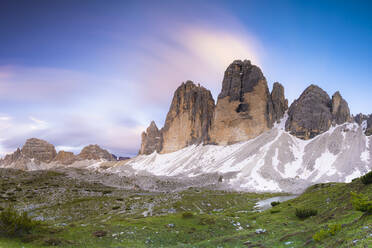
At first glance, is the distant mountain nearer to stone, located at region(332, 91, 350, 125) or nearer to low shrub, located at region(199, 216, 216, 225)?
stone, located at region(332, 91, 350, 125)

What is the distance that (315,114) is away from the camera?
168 m

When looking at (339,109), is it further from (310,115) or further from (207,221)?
(207,221)

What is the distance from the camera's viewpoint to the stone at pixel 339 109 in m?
162

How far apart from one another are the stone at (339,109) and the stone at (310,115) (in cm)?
367

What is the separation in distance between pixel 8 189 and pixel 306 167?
13331 centimetres

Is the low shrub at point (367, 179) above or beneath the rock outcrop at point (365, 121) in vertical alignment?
beneath

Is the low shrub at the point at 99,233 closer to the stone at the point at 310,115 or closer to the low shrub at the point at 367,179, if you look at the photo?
the low shrub at the point at 367,179

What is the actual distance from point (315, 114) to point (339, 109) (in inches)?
655

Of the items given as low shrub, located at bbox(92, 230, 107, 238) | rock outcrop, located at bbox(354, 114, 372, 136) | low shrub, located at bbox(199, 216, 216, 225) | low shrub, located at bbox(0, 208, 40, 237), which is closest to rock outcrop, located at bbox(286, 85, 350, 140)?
rock outcrop, located at bbox(354, 114, 372, 136)

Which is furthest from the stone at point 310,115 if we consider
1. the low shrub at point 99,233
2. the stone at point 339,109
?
the low shrub at point 99,233

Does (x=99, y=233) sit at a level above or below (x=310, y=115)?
below

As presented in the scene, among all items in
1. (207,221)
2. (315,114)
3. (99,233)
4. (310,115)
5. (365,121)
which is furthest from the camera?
(310,115)

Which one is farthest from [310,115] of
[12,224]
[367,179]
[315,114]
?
[12,224]

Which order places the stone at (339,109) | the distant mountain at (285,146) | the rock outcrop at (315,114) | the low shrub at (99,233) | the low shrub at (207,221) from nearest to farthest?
the low shrub at (99,233) < the low shrub at (207,221) < the distant mountain at (285,146) < the stone at (339,109) < the rock outcrop at (315,114)
